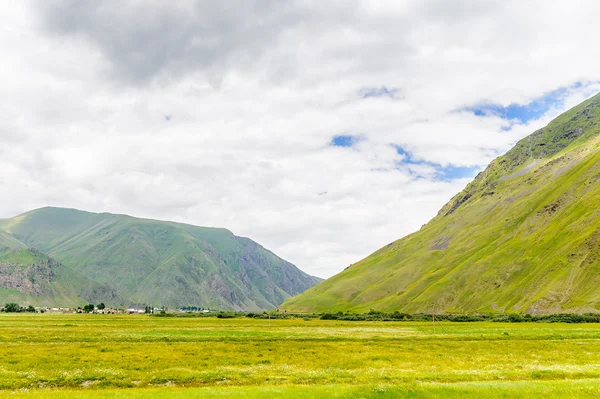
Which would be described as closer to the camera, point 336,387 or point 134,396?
point 134,396

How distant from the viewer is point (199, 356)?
53.9 meters

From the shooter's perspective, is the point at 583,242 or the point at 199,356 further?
the point at 583,242

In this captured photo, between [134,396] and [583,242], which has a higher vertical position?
[583,242]

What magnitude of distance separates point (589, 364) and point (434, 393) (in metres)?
28.5

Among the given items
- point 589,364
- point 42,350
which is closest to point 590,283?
point 589,364

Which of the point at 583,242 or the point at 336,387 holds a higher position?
the point at 583,242

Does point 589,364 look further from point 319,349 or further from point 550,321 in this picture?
point 550,321

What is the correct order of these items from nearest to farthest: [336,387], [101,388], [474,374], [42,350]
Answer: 1. [336,387]
2. [101,388]
3. [474,374]
4. [42,350]

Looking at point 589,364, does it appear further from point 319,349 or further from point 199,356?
point 199,356

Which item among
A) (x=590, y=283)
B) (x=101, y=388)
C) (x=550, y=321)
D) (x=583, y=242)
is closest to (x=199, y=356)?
(x=101, y=388)

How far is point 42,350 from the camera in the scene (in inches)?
2277

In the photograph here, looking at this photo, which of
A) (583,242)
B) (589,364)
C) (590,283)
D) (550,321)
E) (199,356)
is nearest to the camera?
(589,364)

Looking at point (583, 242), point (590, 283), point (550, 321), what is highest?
point (583, 242)

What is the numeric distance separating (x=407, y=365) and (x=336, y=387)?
18966mm
